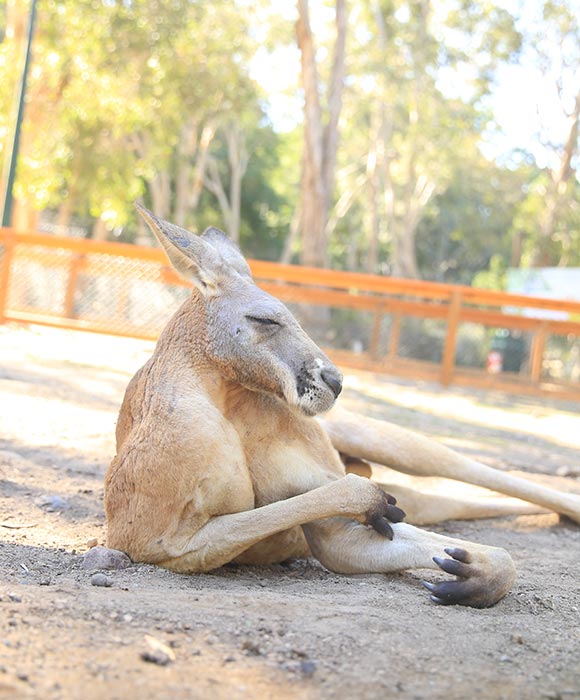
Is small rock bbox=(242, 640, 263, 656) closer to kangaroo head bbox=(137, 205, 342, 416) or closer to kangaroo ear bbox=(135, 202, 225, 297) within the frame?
kangaroo head bbox=(137, 205, 342, 416)

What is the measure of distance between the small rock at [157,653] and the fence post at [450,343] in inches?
432

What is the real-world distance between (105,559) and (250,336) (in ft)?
3.48

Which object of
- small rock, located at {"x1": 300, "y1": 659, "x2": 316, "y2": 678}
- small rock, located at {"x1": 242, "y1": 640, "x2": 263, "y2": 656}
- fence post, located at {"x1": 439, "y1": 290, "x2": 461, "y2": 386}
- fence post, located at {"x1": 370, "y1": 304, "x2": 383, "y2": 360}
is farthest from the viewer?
fence post, located at {"x1": 370, "y1": 304, "x2": 383, "y2": 360}

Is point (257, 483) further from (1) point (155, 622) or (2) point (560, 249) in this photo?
(2) point (560, 249)

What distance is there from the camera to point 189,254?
12.8ft

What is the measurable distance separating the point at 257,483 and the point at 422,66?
32.0 metres

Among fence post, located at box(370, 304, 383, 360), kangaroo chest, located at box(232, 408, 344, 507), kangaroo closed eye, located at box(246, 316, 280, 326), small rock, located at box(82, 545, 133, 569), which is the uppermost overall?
kangaroo closed eye, located at box(246, 316, 280, 326)

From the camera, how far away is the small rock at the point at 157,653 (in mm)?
2467

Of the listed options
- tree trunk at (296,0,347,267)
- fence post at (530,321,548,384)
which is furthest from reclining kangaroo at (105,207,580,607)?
tree trunk at (296,0,347,267)

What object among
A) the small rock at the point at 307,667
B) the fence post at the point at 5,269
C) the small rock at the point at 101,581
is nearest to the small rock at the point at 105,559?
the small rock at the point at 101,581

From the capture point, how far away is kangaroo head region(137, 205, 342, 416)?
11.9 feet

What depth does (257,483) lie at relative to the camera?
3801 mm

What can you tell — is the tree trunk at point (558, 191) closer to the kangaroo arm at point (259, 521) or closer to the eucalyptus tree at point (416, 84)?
the eucalyptus tree at point (416, 84)

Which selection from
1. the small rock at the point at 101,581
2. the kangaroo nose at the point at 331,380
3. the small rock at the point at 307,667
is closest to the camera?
the small rock at the point at 307,667
